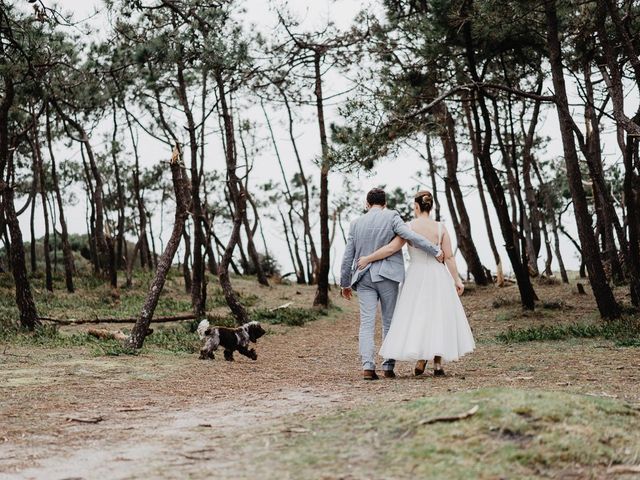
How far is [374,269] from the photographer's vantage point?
7.96 metres

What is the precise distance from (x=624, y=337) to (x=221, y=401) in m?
7.09

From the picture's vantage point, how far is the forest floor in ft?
12.9

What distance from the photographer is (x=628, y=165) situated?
14.3 meters

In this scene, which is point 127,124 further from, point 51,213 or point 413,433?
point 413,433

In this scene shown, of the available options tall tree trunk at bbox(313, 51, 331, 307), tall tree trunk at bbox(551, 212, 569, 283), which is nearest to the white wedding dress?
tall tree trunk at bbox(313, 51, 331, 307)

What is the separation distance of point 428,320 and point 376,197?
1498 millimetres

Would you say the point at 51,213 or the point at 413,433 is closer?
the point at 413,433

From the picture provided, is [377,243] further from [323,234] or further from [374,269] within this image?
[323,234]

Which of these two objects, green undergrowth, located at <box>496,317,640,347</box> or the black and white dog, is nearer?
the black and white dog

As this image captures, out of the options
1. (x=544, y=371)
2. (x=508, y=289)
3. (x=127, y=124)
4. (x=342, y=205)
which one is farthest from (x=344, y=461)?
(x=342, y=205)

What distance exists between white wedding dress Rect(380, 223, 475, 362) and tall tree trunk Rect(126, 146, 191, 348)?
4966 mm

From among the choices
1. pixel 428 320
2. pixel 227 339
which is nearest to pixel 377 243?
pixel 428 320

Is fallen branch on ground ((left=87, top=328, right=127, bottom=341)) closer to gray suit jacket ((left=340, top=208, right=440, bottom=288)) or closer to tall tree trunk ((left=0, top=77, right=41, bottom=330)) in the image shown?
tall tree trunk ((left=0, top=77, right=41, bottom=330))

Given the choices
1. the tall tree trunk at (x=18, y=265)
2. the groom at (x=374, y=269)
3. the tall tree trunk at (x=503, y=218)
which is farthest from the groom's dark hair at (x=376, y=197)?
the tall tree trunk at (x=18, y=265)
